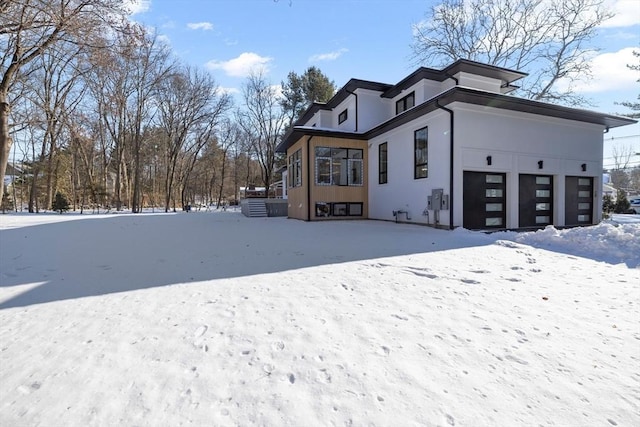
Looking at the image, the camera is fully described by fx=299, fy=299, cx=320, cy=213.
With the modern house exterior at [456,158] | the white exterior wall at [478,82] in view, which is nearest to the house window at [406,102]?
the modern house exterior at [456,158]

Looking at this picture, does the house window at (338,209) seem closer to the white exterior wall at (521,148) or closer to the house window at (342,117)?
the house window at (342,117)

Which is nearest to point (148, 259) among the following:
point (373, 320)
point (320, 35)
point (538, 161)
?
point (373, 320)

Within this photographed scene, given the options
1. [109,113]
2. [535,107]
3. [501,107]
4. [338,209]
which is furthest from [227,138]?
[535,107]

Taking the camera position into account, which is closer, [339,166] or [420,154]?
[420,154]

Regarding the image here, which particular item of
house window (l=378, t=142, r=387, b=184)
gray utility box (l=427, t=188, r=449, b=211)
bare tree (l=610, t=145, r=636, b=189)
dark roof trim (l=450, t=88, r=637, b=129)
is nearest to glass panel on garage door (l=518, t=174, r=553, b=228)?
dark roof trim (l=450, t=88, r=637, b=129)

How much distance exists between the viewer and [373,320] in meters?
2.73

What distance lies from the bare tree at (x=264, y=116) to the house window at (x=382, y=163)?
2006 centimetres

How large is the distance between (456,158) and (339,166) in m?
5.99

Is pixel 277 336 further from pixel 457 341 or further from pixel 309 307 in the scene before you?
pixel 457 341

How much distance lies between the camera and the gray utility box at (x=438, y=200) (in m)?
9.66

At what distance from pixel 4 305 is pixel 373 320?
12.4ft

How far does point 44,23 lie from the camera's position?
27.1 feet

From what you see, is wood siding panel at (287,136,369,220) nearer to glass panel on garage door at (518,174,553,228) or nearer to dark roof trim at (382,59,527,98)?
dark roof trim at (382,59,527,98)

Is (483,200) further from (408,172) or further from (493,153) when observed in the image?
(408,172)
